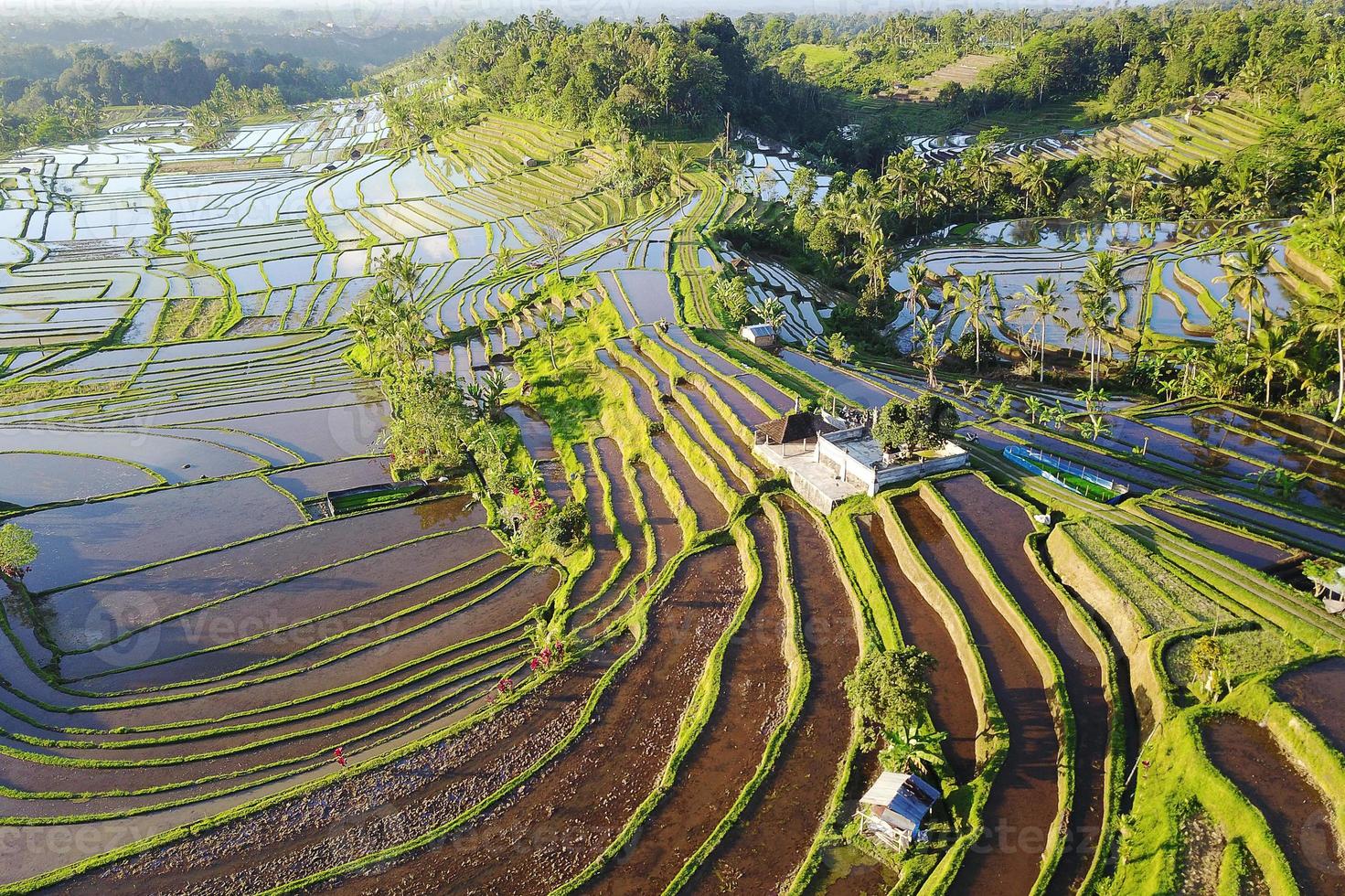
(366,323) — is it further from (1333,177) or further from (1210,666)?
(1333,177)

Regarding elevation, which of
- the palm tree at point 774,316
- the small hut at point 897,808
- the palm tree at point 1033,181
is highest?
the palm tree at point 1033,181

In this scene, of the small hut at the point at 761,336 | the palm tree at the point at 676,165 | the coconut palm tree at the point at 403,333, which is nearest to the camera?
the coconut palm tree at the point at 403,333

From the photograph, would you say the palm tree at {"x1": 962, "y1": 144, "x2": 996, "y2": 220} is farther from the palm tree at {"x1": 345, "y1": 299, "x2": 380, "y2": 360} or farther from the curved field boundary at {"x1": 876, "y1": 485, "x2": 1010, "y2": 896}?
the curved field boundary at {"x1": 876, "y1": 485, "x2": 1010, "y2": 896}

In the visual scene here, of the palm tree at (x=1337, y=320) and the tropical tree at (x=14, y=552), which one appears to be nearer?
the tropical tree at (x=14, y=552)

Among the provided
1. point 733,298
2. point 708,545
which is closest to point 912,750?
point 708,545

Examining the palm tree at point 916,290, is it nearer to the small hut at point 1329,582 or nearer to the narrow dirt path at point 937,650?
the narrow dirt path at point 937,650

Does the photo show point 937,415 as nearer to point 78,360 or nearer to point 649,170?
point 78,360

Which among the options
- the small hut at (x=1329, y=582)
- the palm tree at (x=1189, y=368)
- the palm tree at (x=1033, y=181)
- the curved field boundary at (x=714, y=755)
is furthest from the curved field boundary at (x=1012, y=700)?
the palm tree at (x=1033, y=181)
